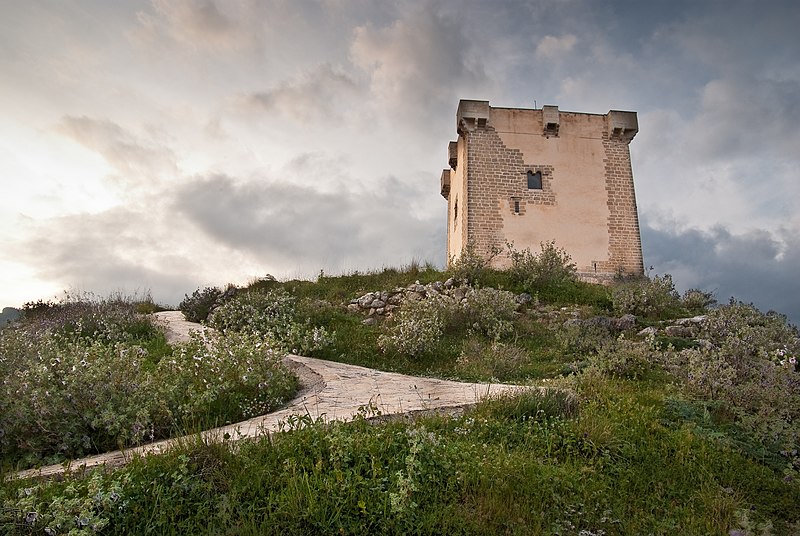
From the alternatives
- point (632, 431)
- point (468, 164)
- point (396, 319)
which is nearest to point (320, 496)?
point (632, 431)

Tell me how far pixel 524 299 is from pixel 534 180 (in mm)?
8181

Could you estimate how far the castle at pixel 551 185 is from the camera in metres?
22.0

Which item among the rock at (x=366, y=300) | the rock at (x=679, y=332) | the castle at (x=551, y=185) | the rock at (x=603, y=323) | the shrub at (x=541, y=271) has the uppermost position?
the castle at (x=551, y=185)

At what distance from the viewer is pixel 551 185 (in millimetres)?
22547

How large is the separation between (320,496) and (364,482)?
14.0 inches

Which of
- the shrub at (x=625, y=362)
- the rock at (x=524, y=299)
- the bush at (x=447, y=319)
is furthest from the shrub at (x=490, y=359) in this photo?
the rock at (x=524, y=299)

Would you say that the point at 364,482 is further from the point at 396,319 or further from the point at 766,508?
the point at 396,319

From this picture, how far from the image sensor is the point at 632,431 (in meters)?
6.31

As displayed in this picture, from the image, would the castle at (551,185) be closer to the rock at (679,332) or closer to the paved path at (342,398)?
the rock at (679,332)

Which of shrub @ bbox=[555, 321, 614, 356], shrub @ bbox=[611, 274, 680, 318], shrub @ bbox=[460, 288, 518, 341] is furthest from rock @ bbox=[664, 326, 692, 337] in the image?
shrub @ bbox=[460, 288, 518, 341]

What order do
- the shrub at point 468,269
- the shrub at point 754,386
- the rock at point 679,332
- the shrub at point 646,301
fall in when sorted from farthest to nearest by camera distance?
the shrub at point 468,269
the shrub at point 646,301
the rock at point 679,332
the shrub at point 754,386

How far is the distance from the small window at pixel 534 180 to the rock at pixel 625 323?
9.74m

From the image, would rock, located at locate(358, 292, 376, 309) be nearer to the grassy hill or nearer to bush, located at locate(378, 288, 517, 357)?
bush, located at locate(378, 288, 517, 357)

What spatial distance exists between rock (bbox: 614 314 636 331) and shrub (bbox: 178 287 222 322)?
10.7m
